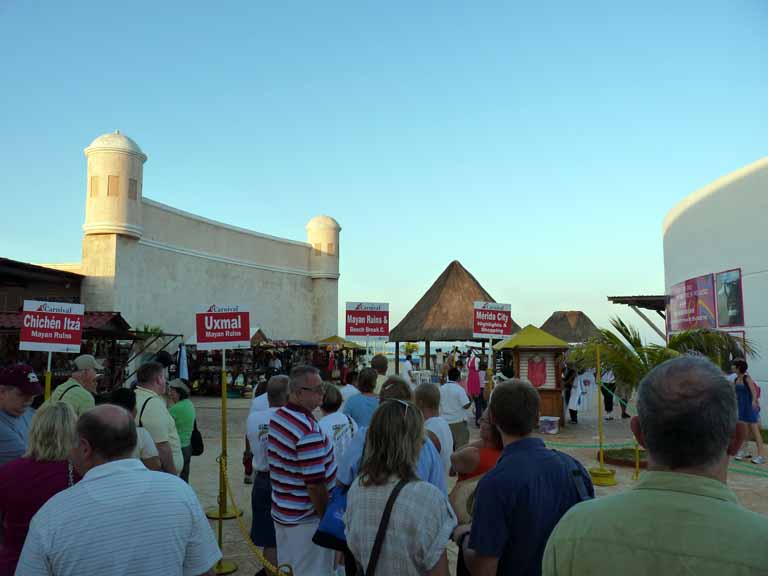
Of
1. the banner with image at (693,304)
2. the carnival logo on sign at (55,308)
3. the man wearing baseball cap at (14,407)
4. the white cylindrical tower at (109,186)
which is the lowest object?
the man wearing baseball cap at (14,407)

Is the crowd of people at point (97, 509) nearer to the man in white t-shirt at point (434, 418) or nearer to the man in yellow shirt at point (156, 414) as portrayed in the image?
the man in yellow shirt at point (156, 414)

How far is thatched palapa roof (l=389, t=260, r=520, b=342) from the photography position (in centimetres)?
2103

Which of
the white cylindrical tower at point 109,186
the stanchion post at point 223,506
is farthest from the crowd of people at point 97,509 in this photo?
the white cylindrical tower at point 109,186

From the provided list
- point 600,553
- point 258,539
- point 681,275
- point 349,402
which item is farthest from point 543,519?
point 681,275

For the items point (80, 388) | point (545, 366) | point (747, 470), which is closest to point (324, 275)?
point (545, 366)

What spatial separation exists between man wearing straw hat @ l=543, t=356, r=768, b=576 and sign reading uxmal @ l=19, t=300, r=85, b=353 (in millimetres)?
8539

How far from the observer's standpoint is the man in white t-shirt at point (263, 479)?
5.20 meters

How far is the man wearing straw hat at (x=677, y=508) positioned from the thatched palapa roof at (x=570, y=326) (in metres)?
37.7

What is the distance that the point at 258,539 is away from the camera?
17.2 ft

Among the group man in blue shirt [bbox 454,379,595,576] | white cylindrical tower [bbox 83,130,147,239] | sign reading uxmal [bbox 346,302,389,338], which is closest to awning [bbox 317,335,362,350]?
white cylindrical tower [bbox 83,130,147,239]

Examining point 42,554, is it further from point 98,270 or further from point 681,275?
point 98,270

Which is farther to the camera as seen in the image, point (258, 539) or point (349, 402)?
point (349, 402)

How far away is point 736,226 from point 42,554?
19.0 meters

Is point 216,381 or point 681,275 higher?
point 681,275
